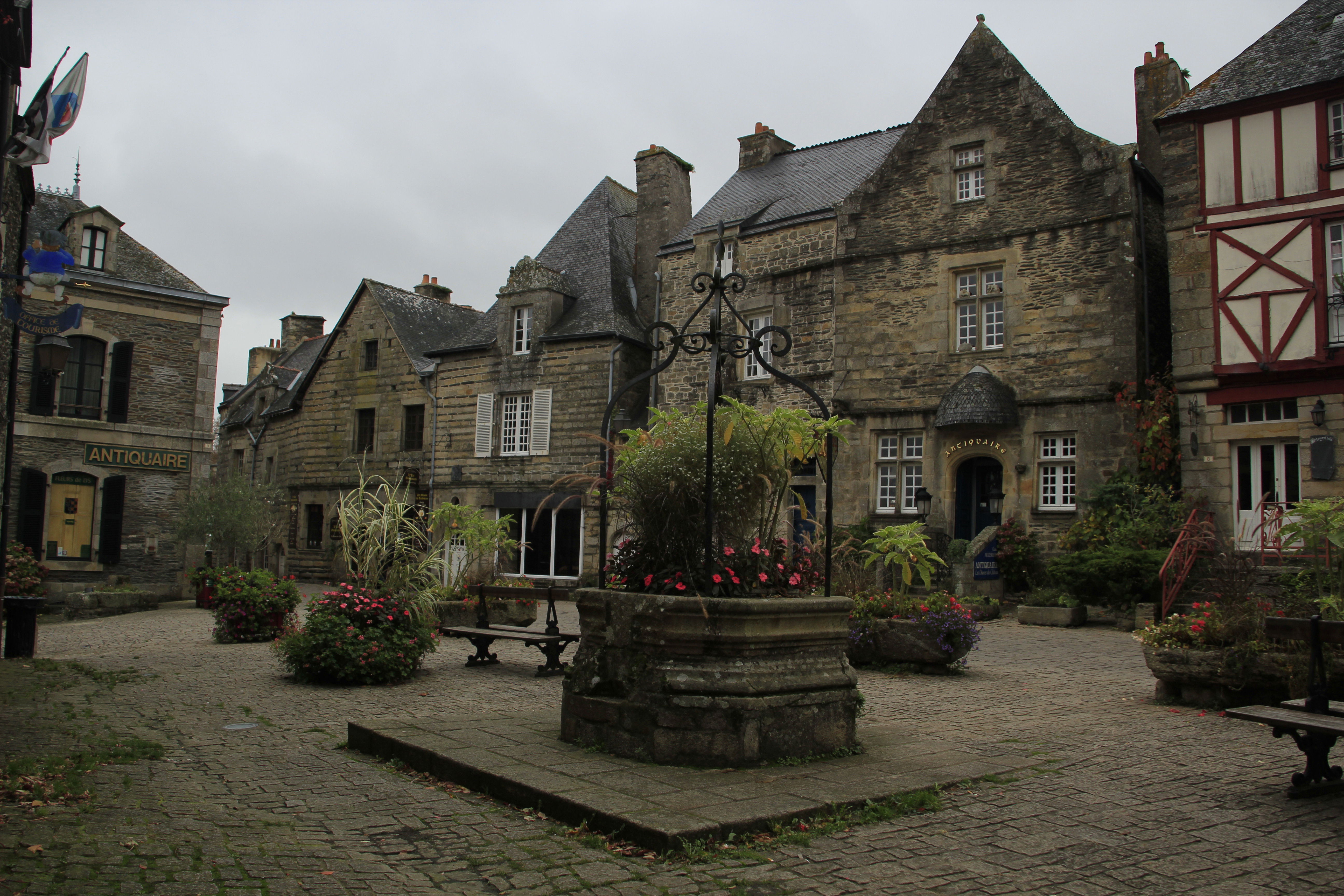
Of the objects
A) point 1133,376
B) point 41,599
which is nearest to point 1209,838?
point 41,599

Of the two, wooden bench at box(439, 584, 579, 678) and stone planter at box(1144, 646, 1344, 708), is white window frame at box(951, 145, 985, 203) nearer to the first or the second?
wooden bench at box(439, 584, 579, 678)

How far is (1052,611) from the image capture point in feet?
47.0

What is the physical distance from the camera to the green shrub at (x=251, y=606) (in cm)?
1231

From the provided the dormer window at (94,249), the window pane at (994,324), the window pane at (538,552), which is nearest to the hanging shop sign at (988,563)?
the window pane at (994,324)

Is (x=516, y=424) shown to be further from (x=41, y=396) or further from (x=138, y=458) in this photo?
(x=41, y=396)

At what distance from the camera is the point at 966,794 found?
4840mm

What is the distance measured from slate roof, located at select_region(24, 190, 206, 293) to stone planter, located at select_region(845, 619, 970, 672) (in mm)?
17381

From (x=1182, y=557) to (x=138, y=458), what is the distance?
63.4 ft

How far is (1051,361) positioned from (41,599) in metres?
15.0

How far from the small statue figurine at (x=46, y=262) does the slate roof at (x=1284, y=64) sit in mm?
15227

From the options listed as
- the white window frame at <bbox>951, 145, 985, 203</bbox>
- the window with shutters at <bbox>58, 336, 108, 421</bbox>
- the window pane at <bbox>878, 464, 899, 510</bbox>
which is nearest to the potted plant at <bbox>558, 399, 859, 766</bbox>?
the window pane at <bbox>878, 464, 899, 510</bbox>

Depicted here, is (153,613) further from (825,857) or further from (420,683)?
(825,857)

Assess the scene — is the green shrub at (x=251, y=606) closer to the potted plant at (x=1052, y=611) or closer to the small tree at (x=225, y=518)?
the small tree at (x=225, y=518)

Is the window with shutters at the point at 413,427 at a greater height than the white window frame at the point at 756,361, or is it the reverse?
the white window frame at the point at 756,361
